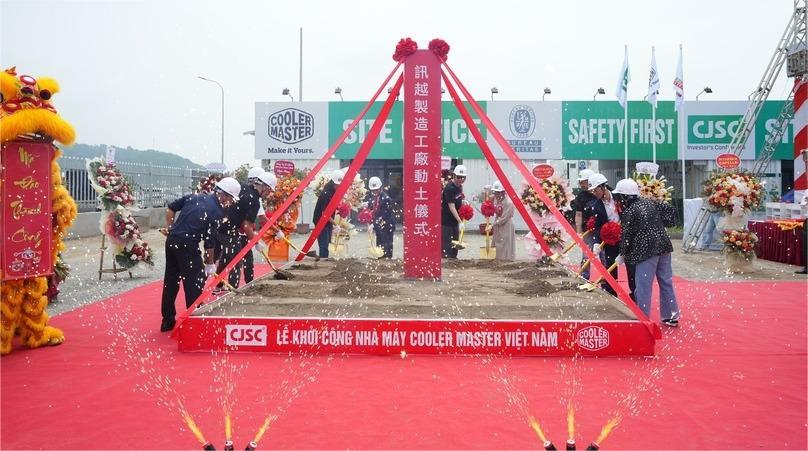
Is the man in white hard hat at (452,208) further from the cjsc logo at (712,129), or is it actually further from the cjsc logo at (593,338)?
the cjsc logo at (712,129)

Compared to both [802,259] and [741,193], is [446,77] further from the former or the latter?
[802,259]

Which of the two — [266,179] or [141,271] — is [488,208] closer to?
[266,179]

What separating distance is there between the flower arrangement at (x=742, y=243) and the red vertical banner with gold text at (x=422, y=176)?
6.01 metres

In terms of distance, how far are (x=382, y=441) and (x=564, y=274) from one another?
17.4 ft

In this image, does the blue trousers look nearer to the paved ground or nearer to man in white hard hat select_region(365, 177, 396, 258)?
the paved ground

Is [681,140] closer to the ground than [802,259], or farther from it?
farther from it

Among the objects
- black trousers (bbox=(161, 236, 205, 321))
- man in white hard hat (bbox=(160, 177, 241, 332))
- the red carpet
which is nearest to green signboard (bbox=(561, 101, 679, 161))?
the red carpet

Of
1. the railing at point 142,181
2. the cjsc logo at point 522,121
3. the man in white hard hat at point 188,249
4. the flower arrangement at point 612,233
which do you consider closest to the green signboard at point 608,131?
the cjsc logo at point 522,121

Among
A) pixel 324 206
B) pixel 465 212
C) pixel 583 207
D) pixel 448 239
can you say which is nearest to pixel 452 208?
pixel 465 212

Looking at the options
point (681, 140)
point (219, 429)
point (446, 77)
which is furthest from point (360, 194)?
point (681, 140)

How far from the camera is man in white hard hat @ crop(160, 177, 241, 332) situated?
5.86m

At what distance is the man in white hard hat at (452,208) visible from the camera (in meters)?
9.47

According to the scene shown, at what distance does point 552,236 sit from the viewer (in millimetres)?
9320

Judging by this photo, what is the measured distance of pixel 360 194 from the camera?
11.7 metres
